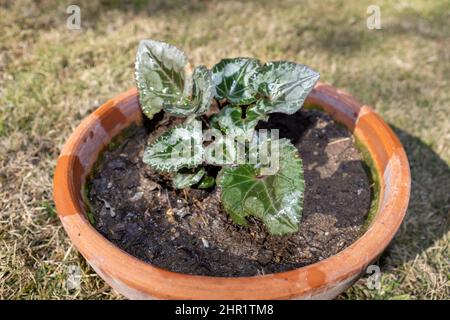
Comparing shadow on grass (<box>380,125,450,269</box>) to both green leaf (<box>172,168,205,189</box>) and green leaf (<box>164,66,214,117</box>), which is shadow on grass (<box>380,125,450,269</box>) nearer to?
green leaf (<box>172,168,205,189</box>)

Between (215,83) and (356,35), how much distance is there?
1740 mm

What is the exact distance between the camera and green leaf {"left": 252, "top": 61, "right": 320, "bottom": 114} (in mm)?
1232

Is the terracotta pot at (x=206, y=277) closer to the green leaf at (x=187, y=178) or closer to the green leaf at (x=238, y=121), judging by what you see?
the green leaf at (x=187, y=178)

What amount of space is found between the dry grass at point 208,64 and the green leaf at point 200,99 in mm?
640

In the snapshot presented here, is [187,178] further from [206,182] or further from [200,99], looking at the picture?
[200,99]

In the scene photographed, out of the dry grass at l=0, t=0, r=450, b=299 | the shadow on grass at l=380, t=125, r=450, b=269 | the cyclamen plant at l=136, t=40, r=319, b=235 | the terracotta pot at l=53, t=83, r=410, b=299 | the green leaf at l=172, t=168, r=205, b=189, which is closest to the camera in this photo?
the terracotta pot at l=53, t=83, r=410, b=299

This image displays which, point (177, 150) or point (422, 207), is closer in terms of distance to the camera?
point (177, 150)

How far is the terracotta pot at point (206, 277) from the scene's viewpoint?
3.29 ft

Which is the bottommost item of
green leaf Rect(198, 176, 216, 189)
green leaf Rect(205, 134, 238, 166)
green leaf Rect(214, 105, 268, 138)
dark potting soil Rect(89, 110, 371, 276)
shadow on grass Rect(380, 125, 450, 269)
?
shadow on grass Rect(380, 125, 450, 269)

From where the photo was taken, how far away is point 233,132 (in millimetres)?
1232

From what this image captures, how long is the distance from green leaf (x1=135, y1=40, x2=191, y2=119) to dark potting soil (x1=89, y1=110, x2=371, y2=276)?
22cm

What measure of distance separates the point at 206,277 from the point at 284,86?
0.56 m

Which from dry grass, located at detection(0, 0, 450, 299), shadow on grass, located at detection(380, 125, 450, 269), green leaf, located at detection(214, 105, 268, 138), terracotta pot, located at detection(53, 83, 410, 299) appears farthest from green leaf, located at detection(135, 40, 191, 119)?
shadow on grass, located at detection(380, 125, 450, 269)

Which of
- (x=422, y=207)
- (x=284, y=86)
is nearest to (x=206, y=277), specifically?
(x=284, y=86)
